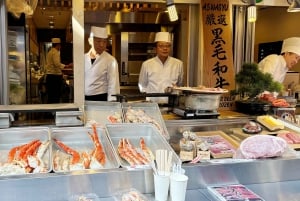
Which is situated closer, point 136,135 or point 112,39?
point 136,135

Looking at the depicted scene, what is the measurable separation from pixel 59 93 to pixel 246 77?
12.1 feet

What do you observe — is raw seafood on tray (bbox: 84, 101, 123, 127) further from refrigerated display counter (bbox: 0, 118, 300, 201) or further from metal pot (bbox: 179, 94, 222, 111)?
refrigerated display counter (bbox: 0, 118, 300, 201)

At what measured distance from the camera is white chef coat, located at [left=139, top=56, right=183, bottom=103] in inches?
171

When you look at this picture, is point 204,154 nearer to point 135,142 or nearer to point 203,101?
point 135,142

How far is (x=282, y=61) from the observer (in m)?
3.72

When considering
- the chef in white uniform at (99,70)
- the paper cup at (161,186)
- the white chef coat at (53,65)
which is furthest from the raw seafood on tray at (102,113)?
the white chef coat at (53,65)

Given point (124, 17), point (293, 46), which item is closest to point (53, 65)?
point (124, 17)

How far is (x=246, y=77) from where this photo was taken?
2.81 meters

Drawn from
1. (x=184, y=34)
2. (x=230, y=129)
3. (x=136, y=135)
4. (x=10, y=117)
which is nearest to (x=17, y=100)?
(x=10, y=117)

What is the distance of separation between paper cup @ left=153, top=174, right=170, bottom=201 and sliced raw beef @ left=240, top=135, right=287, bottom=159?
52 centimetres

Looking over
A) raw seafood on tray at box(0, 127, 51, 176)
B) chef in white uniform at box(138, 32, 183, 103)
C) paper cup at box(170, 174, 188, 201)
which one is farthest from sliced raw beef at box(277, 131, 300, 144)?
chef in white uniform at box(138, 32, 183, 103)

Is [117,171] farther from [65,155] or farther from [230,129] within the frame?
[230,129]

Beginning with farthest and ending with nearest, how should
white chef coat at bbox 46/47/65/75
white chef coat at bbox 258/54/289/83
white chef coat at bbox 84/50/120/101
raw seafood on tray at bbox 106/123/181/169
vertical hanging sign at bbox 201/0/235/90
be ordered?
A: white chef coat at bbox 46/47/65/75 → vertical hanging sign at bbox 201/0/235/90 → white chef coat at bbox 84/50/120/101 → white chef coat at bbox 258/54/289/83 → raw seafood on tray at bbox 106/123/181/169

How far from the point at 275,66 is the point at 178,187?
2.78 m
